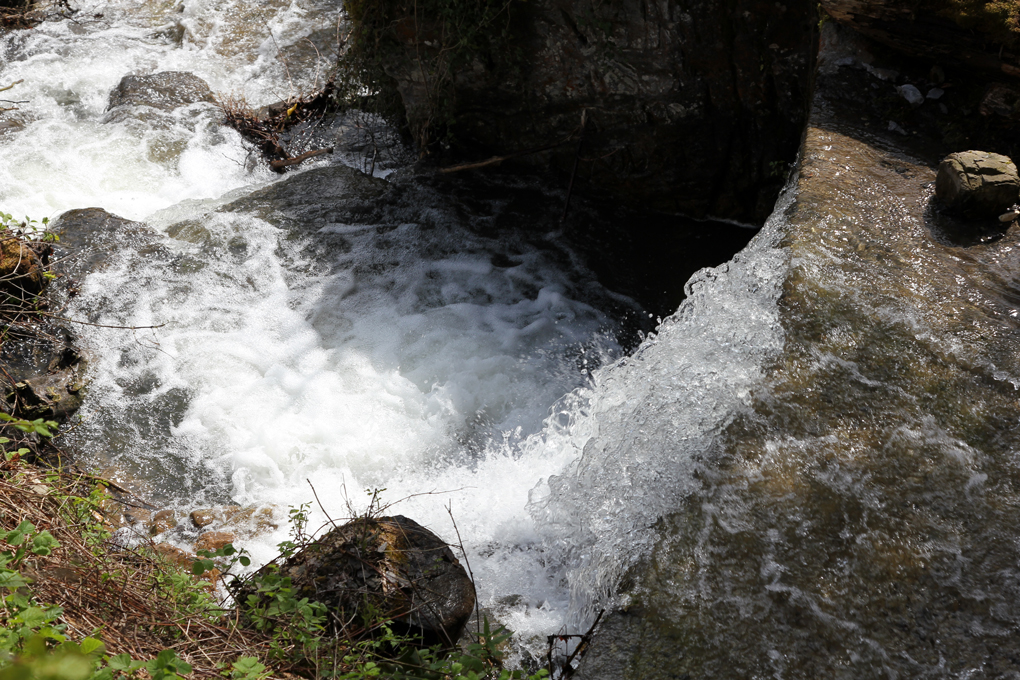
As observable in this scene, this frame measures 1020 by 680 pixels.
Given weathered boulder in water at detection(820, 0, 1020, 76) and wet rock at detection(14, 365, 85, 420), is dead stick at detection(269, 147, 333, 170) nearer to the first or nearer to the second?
wet rock at detection(14, 365, 85, 420)

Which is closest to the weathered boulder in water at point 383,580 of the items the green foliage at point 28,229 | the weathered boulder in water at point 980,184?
the weathered boulder in water at point 980,184

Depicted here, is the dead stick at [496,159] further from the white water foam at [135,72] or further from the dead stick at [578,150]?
the white water foam at [135,72]

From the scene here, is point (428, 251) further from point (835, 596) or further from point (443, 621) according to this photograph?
point (835, 596)

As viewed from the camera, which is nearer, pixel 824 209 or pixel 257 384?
pixel 824 209

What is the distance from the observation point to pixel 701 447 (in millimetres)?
2721

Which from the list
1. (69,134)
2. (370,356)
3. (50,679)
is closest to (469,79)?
(370,356)

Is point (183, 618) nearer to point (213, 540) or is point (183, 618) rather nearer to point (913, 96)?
point (213, 540)

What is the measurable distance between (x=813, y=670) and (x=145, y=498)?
3.35 metres

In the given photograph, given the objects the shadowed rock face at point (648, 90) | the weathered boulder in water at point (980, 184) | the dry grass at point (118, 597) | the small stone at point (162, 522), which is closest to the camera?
the dry grass at point (118, 597)

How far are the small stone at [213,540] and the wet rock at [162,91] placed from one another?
4863 mm

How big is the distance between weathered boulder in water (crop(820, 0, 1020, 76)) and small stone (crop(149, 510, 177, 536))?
482 centimetres

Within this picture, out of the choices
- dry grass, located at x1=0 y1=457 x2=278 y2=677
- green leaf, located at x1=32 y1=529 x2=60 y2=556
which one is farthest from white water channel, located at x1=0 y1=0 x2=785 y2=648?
green leaf, located at x1=32 y1=529 x2=60 y2=556

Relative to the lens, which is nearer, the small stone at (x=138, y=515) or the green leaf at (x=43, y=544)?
the green leaf at (x=43, y=544)

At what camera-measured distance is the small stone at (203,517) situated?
3623mm
